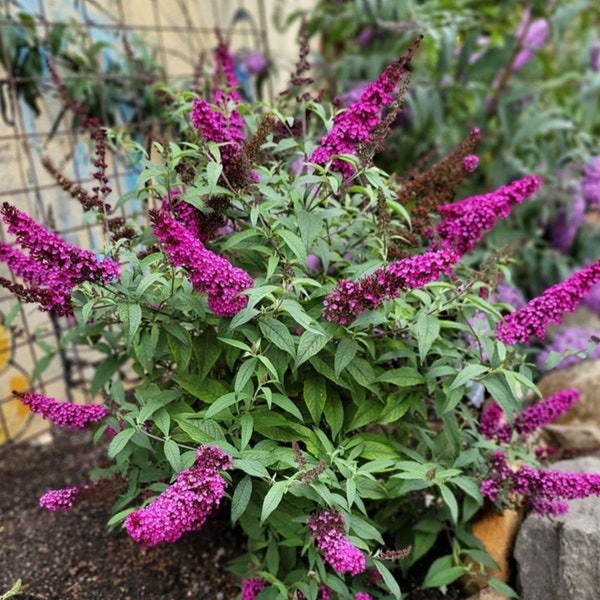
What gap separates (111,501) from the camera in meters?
2.17

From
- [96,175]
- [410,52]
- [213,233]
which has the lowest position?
[213,233]

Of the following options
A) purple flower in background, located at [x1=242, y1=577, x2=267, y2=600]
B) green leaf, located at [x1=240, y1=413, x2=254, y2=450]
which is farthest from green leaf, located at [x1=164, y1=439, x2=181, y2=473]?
purple flower in background, located at [x1=242, y1=577, x2=267, y2=600]

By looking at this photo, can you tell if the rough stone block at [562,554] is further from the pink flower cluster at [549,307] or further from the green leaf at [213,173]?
the green leaf at [213,173]

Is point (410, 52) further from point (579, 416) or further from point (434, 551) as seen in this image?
point (579, 416)

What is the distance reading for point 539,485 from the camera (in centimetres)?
164

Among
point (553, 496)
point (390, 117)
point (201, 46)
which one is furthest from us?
point (201, 46)

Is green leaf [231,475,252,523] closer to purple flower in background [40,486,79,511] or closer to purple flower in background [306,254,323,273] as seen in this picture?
purple flower in background [40,486,79,511]

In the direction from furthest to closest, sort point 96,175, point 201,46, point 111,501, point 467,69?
1. point 201,46
2. point 467,69
3. point 111,501
4. point 96,175

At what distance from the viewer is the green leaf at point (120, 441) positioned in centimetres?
139

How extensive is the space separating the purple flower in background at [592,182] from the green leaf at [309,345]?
246 cm

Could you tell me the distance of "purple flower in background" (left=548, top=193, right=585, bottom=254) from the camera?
339 centimetres

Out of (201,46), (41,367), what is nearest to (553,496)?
(41,367)

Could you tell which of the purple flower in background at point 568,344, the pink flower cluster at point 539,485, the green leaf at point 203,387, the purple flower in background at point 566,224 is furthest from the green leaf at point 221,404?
the purple flower in background at point 566,224

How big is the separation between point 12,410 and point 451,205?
7.16ft
